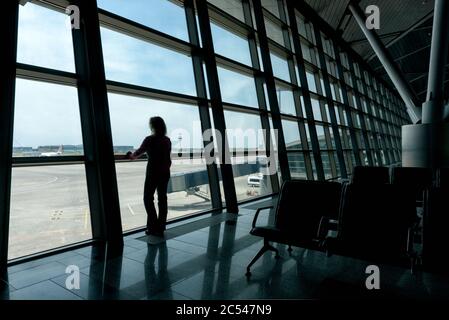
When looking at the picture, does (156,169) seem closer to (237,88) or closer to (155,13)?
(155,13)

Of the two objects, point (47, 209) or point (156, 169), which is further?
point (156, 169)

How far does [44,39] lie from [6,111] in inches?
42.7

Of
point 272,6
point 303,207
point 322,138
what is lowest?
point 303,207

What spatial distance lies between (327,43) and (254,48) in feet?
20.7

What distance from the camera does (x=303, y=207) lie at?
2.89 m

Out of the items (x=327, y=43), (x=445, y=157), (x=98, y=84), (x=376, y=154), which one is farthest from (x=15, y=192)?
(x=376, y=154)

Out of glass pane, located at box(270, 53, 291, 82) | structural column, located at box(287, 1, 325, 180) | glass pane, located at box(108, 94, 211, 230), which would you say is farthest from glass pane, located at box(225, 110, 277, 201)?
structural column, located at box(287, 1, 325, 180)

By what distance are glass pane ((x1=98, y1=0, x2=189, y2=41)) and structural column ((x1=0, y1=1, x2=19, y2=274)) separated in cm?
135

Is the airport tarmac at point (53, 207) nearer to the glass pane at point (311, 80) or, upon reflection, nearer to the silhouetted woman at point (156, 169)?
the silhouetted woman at point (156, 169)

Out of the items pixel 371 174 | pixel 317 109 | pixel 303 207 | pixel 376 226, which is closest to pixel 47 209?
pixel 303 207

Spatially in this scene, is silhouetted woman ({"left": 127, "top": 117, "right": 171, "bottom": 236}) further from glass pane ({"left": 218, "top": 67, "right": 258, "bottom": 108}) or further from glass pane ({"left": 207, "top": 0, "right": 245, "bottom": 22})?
glass pane ({"left": 207, "top": 0, "right": 245, "bottom": 22})

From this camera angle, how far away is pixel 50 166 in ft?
10.3

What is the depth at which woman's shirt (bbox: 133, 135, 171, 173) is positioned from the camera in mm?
3686
